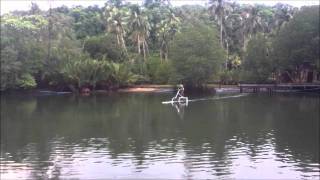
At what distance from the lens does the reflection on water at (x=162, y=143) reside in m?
19.0

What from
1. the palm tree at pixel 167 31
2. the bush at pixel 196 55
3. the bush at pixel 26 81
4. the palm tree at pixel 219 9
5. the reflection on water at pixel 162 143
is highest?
the palm tree at pixel 219 9

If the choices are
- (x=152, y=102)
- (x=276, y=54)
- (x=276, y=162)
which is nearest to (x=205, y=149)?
(x=276, y=162)

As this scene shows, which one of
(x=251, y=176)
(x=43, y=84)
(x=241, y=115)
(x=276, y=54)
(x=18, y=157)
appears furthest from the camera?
(x=43, y=84)

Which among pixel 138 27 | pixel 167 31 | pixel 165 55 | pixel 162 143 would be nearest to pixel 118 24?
pixel 138 27

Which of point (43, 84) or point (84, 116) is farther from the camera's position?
point (43, 84)

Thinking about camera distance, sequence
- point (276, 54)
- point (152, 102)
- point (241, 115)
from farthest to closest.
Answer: point (276, 54) → point (152, 102) → point (241, 115)

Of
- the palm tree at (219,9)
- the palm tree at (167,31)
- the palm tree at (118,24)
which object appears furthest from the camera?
the palm tree at (167,31)

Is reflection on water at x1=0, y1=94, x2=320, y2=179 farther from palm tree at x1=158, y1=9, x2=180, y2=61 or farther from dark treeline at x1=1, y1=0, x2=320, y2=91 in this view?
palm tree at x1=158, y1=9, x2=180, y2=61

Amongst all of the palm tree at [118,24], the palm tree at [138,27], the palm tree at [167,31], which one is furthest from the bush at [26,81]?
the palm tree at [167,31]

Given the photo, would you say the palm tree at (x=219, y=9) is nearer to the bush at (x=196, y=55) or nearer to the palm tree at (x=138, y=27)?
the bush at (x=196, y=55)

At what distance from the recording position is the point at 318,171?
18.5 metres

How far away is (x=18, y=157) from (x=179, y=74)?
45488mm

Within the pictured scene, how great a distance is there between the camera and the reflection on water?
19.0m

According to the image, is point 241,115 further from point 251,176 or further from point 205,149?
point 251,176
